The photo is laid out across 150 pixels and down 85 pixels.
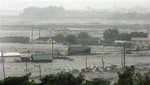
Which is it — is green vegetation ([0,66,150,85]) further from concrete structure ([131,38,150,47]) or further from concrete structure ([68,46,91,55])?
concrete structure ([131,38,150,47])

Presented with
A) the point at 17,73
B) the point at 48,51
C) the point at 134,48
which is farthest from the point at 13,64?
the point at 134,48

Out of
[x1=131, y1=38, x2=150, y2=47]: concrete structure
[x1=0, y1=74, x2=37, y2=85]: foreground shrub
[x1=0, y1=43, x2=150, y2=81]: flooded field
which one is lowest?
[x1=0, y1=43, x2=150, y2=81]: flooded field

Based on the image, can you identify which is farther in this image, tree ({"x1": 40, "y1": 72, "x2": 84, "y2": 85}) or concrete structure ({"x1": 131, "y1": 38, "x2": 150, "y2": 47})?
concrete structure ({"x1": 131, "y1": 38, "x2": 150, "y2": 47})

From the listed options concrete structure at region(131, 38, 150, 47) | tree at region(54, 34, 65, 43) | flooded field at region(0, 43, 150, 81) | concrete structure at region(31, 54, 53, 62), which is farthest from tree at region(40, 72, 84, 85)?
tree at region(54, 34, 65, 43)

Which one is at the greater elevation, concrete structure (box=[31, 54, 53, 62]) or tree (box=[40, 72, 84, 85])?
tree (box=[40, 72, 84, 85])

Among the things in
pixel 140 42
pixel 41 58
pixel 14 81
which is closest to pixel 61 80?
pixel 14 81

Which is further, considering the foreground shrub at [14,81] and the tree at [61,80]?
the tree at [61,80]

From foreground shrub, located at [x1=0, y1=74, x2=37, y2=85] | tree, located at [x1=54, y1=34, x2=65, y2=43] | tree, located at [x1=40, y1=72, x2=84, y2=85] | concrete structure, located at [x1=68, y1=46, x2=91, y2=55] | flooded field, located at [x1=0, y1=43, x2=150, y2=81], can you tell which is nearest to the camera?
foreground shrub, located at [x1=0, y1=74, x2=37, y2=85]

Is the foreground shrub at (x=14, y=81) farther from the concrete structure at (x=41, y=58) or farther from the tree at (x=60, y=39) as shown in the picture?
the tree at (x=60, y=39)

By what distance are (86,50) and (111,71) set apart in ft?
9.28

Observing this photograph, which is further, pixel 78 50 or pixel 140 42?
pixel 140 42

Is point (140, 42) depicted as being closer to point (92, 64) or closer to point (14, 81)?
point (92, 64)

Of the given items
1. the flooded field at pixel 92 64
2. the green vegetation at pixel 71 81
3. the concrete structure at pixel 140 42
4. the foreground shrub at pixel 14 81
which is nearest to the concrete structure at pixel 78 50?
the flooded field at pixel 92 64

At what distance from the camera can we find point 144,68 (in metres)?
8.67
